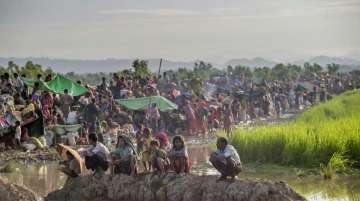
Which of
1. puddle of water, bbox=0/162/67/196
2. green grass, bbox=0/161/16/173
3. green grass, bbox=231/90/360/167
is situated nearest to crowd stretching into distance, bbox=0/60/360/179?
puddle of water, bbox=0/162/67/196

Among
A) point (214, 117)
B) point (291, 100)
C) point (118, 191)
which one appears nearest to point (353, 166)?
point (118, 191)

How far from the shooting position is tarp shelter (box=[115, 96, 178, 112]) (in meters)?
25.6

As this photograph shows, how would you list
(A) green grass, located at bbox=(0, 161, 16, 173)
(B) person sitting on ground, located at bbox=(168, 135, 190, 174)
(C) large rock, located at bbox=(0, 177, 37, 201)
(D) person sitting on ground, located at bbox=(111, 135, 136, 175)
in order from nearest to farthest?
(C) large rock, located at bbox=(0, 177, 37, 201), (B) person sitting on ground, located at bbox=(168, 135, 190, 174), (D) person sitting on ground, located at bbox=(111, 135, 136, 175), (A) green grass, located at bbox=(0, 161, 16, 173)

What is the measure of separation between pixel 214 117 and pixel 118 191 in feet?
53.7

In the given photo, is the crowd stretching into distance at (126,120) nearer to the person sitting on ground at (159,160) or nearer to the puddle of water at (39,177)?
the person sitting on ground at (159,160)

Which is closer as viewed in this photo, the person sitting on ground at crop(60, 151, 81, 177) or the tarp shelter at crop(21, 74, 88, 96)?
the person sitting on ground at crop(60, 151, 81, 177)

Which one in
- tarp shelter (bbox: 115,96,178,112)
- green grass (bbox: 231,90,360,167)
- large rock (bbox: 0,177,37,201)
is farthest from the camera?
tarp shelter (bbox: 115,96,178,112)

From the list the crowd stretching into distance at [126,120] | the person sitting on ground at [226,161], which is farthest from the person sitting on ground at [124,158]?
the person sitting on ground at [226,161]

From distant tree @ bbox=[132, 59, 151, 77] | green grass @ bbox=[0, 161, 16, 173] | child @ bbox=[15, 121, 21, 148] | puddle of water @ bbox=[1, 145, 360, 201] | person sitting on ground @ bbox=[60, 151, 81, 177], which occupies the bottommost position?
puddle of water @ bbox=[1, 145, 360, 201]

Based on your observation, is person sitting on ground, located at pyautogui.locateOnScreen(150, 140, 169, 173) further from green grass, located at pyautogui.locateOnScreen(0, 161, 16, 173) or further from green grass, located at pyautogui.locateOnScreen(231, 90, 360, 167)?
green grass, located at pyautogui.locateOnScreen(0, 161, 16, 173)

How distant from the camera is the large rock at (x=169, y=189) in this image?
1184 centimetres

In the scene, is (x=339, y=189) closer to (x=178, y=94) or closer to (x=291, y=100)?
(x=178, y=94)

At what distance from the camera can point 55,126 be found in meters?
21.9

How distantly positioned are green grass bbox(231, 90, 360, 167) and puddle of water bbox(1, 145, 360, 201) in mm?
713
